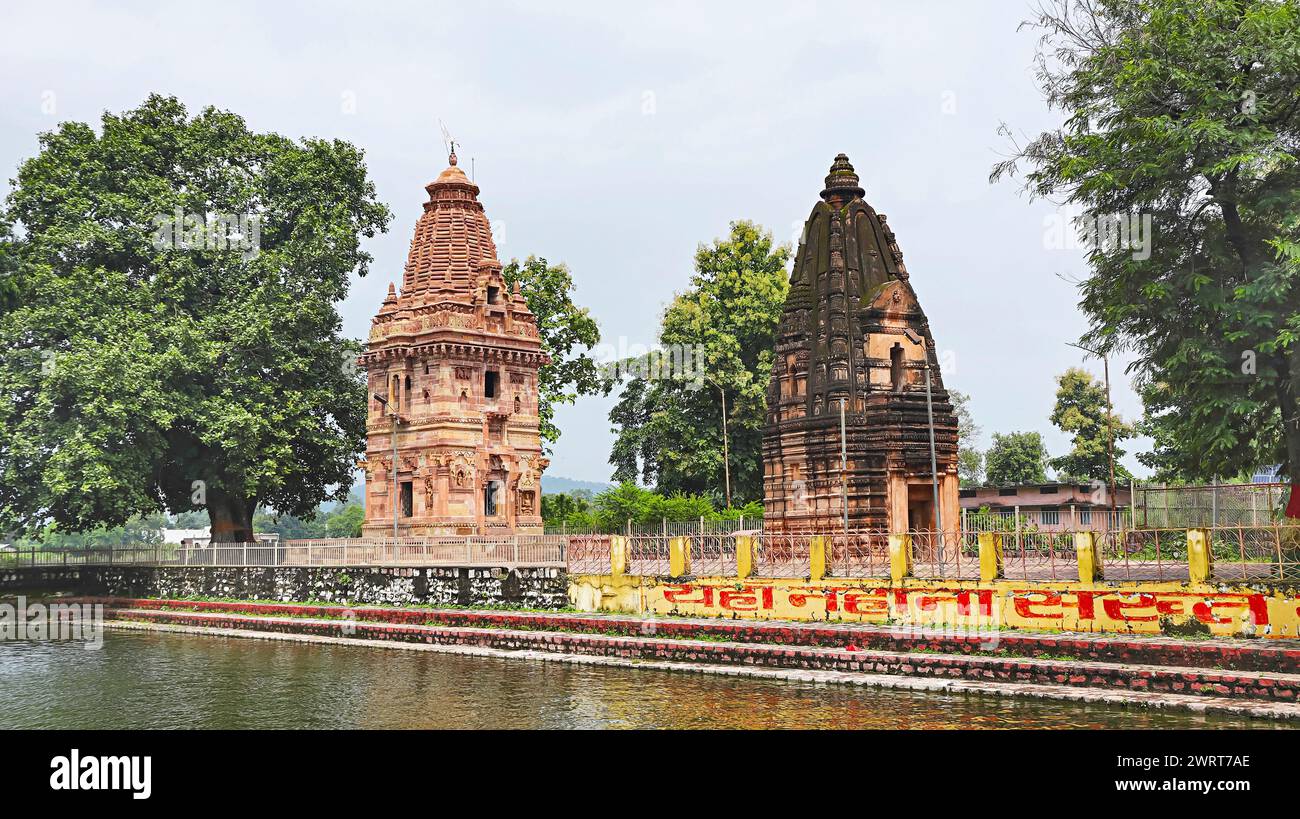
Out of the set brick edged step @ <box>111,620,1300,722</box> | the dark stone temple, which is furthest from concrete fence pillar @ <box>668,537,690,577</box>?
the dark stone temple

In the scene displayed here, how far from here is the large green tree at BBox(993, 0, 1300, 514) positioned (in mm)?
20906

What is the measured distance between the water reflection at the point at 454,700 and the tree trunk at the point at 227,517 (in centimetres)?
1892

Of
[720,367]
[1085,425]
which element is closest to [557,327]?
[720,367]

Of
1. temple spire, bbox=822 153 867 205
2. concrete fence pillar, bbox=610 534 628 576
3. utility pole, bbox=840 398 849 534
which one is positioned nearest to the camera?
concrete fence pillar, bbox=610 534 628 576

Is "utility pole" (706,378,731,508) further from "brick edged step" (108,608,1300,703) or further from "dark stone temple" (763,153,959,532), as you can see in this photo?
"brick edged step" (108,608,1300,703)

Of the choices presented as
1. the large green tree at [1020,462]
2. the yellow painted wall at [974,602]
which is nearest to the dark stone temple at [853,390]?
the yellow painted wall at [974,602]

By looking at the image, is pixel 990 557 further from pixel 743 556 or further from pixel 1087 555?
pixel 743 556

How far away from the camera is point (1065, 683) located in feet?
Result: 60.4

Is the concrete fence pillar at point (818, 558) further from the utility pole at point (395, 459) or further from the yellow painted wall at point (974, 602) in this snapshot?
the utility pole at point (395, 459)

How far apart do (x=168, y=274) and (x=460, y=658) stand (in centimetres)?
2380

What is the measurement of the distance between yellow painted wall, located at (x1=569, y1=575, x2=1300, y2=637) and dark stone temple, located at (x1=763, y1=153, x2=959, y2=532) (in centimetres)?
753

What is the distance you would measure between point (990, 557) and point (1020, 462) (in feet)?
152

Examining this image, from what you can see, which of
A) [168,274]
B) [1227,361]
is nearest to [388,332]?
[168,274]
